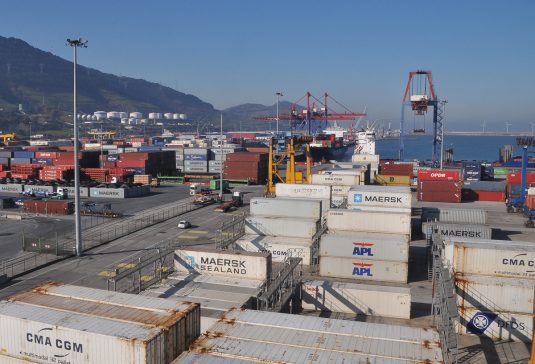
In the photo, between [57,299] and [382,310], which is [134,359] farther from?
[382,310]

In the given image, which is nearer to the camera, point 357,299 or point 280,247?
point 357,299

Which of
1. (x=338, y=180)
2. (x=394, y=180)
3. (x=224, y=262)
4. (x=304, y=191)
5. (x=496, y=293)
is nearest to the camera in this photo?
(x=496, y=293)

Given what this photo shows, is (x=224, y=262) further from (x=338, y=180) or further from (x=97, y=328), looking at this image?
(x=338, y=180)

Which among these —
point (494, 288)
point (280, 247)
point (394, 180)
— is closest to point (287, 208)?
point (280, 247)

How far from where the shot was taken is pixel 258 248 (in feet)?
93.7

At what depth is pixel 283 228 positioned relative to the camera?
99.5ft

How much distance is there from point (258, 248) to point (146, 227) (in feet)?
47.5

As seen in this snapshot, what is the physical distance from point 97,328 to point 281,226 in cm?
1976

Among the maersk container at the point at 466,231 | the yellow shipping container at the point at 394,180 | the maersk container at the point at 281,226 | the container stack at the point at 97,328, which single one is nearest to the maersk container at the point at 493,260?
the maersk container at the point at 466,231

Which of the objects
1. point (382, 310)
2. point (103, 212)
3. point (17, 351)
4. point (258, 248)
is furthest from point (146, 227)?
point (17, 351)

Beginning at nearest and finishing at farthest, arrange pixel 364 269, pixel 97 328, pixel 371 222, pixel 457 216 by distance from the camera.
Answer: pixel 97 328 < pixel 364 269 < pixel 371 222 < pixel 457 216

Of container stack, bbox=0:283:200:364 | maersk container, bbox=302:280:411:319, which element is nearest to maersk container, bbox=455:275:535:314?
maersk container, bbox=302:280:411:319

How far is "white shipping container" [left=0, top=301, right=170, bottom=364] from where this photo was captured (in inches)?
415

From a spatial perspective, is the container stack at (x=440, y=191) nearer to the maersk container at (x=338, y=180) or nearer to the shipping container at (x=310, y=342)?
the maersk container at (x=338, y=180)
